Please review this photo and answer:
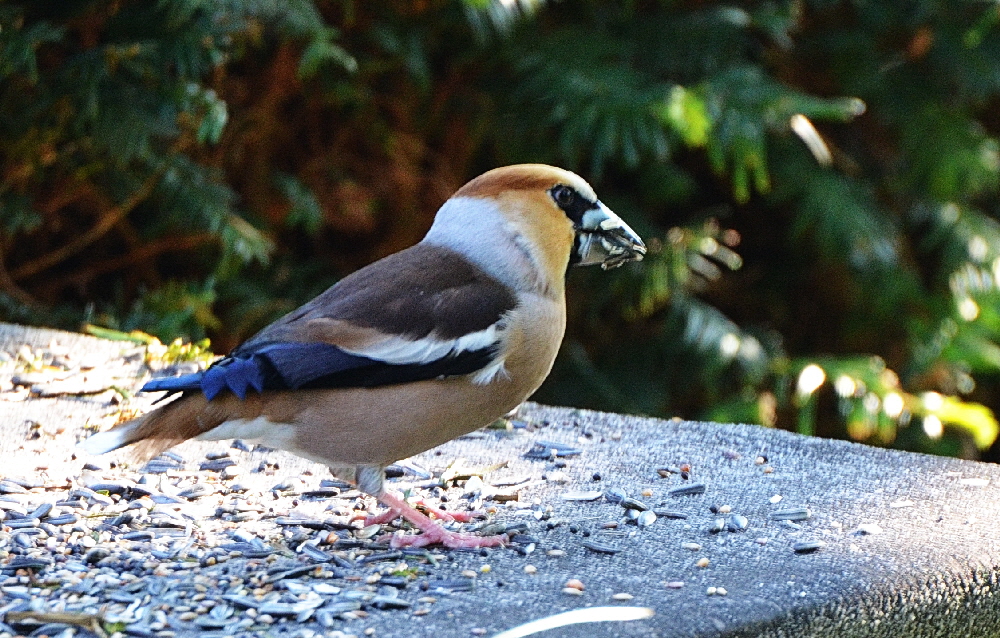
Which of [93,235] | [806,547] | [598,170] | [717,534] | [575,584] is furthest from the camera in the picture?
[93,235]

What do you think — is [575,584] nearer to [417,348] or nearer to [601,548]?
[601,548]

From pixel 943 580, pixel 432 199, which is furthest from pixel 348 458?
pixel 432 199

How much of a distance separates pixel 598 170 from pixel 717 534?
99.7 inches

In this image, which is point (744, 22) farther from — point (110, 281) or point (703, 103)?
point (110, 281)

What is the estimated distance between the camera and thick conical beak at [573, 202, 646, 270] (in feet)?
9.98

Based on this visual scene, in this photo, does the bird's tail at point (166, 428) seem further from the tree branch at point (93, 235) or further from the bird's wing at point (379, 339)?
the tree branch at point (93, 235)

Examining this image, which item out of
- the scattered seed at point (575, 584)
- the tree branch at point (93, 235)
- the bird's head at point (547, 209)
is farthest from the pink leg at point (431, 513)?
the tree branch at point (93, 235)

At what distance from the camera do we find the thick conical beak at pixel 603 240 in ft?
9.98

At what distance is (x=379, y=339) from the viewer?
2.72 meters

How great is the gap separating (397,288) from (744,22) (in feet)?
10.7

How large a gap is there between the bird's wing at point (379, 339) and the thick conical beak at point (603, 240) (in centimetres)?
29

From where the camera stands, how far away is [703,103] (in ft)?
16.4

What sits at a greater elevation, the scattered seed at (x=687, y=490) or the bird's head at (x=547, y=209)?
the bird's head at (x=547, y=209)

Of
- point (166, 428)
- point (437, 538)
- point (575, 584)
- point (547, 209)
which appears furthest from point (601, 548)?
point (166, 428)
